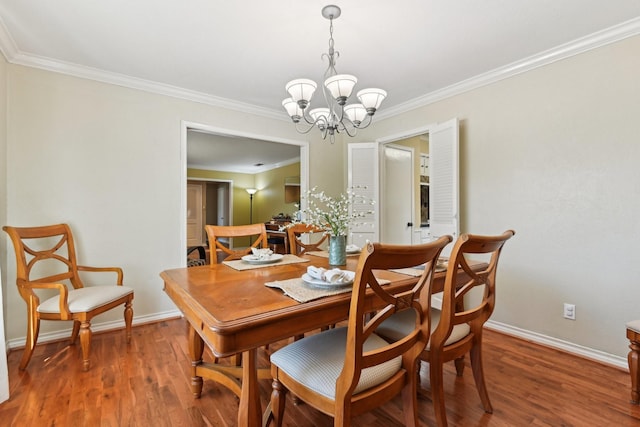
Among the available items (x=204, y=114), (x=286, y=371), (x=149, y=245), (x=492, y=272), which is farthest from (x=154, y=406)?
(x=204, y=114)

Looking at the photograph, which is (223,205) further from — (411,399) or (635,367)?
(635,367)

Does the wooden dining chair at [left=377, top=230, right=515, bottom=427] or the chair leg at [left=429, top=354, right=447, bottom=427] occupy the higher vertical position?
the wooden dining chair at [left=377, top=230, right=515, bottom=427]

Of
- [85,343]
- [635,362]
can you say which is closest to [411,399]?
[635,362]

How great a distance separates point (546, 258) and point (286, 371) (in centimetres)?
234

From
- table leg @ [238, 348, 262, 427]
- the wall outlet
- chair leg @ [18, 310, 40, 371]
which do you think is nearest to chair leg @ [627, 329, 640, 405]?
the wall outlet

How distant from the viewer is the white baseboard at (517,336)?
2.15m

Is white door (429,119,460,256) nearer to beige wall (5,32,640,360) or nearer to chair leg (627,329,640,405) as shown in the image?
beige wall (5,32,640,360)

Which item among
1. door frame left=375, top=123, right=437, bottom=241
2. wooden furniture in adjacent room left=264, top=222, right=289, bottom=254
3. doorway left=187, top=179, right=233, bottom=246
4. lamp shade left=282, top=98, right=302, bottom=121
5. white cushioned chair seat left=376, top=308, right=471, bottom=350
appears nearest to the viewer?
white cushioned chair seat left=376, top=308, right=471, bottom=350

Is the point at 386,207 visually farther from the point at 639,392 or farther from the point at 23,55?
the point at 23,55

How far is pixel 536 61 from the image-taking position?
2463 mm

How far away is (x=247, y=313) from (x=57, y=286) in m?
1.77

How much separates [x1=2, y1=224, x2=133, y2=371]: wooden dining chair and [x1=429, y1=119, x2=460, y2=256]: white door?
9.45 feet

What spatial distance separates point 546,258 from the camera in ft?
8.02

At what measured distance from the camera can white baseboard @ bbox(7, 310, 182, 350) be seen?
2.39 m
